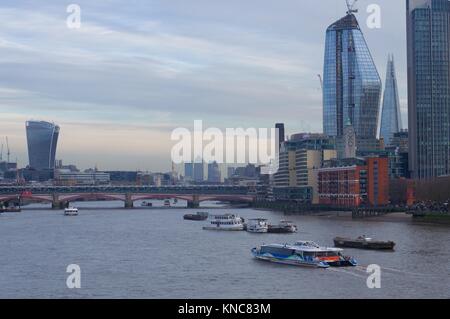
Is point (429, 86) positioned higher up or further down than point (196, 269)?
higher up

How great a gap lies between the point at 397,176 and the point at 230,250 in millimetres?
62494

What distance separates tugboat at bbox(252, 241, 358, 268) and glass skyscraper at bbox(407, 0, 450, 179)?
68300mm

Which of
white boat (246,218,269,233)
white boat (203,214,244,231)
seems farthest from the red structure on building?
white boat (246,218,269,233)

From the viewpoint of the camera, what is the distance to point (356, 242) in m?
31.1

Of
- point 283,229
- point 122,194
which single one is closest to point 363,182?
point 122,194

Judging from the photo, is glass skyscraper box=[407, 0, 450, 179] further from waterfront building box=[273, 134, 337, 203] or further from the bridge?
the bridge

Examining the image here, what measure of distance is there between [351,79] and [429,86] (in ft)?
58.7

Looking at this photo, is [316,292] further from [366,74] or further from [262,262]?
[366,74]

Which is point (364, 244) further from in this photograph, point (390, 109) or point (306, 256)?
point (390, 109)

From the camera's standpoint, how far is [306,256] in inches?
1000

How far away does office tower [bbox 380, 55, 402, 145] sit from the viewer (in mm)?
149250

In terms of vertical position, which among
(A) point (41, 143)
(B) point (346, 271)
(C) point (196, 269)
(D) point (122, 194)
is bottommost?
(B) point (346, 271)

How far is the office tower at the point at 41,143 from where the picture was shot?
192m
